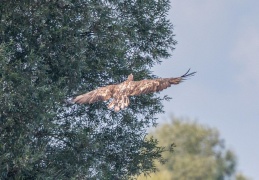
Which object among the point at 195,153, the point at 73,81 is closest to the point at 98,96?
the point at 73,81

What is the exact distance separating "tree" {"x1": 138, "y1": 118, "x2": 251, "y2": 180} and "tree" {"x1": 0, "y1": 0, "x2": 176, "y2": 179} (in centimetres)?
4776

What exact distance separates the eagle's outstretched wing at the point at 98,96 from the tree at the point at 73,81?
52.4 inches

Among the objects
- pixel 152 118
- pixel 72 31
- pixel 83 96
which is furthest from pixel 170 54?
pixel 83 96

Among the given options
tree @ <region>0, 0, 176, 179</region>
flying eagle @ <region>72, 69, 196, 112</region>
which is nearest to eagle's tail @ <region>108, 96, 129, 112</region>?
flying eagle @ <region>72, 69, 196, 112</region>

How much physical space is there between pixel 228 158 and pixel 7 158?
194 feet

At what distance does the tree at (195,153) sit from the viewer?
80188mm

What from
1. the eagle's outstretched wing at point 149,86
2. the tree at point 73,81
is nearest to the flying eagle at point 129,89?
the eagle's outstretched wing at point 149,86

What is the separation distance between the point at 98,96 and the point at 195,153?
59.4 m

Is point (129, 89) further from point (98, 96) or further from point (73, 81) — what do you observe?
point (73, 81)

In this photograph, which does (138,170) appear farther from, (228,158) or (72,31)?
(228,158)

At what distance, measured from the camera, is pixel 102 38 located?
29859mm

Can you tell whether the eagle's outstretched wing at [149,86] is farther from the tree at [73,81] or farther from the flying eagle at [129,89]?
the tree at [73,81]

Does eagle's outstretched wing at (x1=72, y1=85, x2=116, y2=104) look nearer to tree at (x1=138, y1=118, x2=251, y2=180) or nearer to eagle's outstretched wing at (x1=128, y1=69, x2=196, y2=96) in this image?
eagle's outstretched wing at (x1=128, y1=69, x2=196, y2=96)

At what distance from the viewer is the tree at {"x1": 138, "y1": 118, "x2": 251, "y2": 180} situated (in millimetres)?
80188
